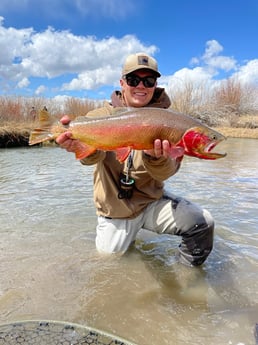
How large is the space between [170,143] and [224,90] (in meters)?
40.5

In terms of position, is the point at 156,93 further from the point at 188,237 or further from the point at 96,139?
the point at 188,237

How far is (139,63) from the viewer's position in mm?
3152

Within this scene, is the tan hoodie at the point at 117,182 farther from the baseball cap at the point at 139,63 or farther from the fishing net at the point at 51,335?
the fishing net at the point at 51,335

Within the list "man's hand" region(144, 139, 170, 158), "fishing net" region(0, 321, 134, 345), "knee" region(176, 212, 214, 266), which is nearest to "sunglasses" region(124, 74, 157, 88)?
"man's hand" region(144, 139, 170, 158)

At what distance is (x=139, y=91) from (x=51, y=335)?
2.18m

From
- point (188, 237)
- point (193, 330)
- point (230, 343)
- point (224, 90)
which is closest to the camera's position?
point (230, 343)

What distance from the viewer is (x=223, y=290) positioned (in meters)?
3.12

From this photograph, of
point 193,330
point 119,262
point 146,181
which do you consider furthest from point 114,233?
point 193,330

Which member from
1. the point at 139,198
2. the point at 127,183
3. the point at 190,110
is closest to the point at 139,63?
the point at 127,183

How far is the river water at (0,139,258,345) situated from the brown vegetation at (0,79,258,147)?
51.3 ft

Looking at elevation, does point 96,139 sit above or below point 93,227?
above

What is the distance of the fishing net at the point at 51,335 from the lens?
2.19 m

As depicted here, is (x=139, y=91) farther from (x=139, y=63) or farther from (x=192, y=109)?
(x=192, y=109)

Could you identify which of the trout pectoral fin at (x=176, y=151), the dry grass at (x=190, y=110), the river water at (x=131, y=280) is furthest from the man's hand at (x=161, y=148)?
the dry grass at (x=190, y=110)
